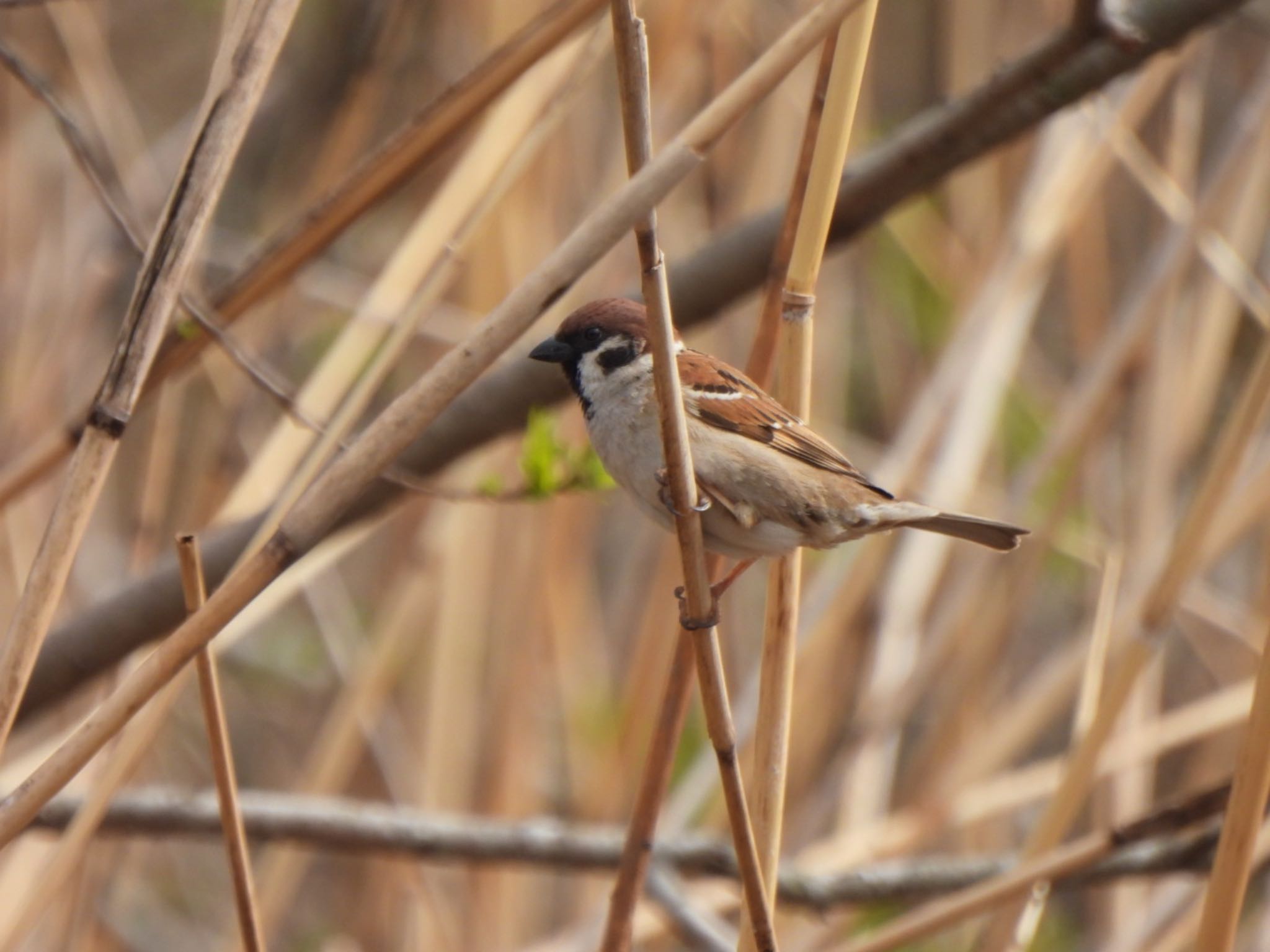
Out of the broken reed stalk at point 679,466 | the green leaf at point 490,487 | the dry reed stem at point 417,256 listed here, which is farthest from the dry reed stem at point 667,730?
the green leaf at point 490,487

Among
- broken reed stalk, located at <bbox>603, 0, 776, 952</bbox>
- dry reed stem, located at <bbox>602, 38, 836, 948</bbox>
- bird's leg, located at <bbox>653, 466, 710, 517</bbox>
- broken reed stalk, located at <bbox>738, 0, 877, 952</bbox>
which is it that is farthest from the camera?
bird's leg, located at <bbox>653, 466, 710, 517</bbox>

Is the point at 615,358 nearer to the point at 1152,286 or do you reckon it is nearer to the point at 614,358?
the point at 614,358

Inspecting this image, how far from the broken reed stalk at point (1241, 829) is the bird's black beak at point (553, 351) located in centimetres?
99

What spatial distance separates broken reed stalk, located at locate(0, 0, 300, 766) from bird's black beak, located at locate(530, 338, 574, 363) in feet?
2.34

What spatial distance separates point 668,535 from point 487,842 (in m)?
0.83

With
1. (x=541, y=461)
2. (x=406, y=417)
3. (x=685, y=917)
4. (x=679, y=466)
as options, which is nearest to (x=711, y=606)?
(x=679, y=466)

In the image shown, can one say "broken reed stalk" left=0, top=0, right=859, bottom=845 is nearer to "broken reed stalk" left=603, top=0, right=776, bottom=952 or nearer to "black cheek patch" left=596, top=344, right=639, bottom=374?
"broken reed stalk" left=603, top=0, right=776, bottom=952

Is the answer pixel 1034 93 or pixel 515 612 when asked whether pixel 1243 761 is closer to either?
pixel 1034 93

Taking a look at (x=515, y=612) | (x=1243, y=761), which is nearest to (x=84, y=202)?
(x=515, y=612)

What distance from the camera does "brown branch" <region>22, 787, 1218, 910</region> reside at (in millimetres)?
2195

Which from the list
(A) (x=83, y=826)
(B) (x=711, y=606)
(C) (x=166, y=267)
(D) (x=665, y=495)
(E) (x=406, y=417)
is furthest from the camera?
(D) (x=665, y=495)

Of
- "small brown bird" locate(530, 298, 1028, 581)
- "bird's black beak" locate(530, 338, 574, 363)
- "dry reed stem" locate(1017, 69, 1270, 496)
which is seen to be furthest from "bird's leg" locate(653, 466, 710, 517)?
"dry reed stem" locate(1017, 69, 1270, 496)

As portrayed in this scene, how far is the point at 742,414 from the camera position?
1.90 metres

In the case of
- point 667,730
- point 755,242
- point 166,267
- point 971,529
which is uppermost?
point 755,242
